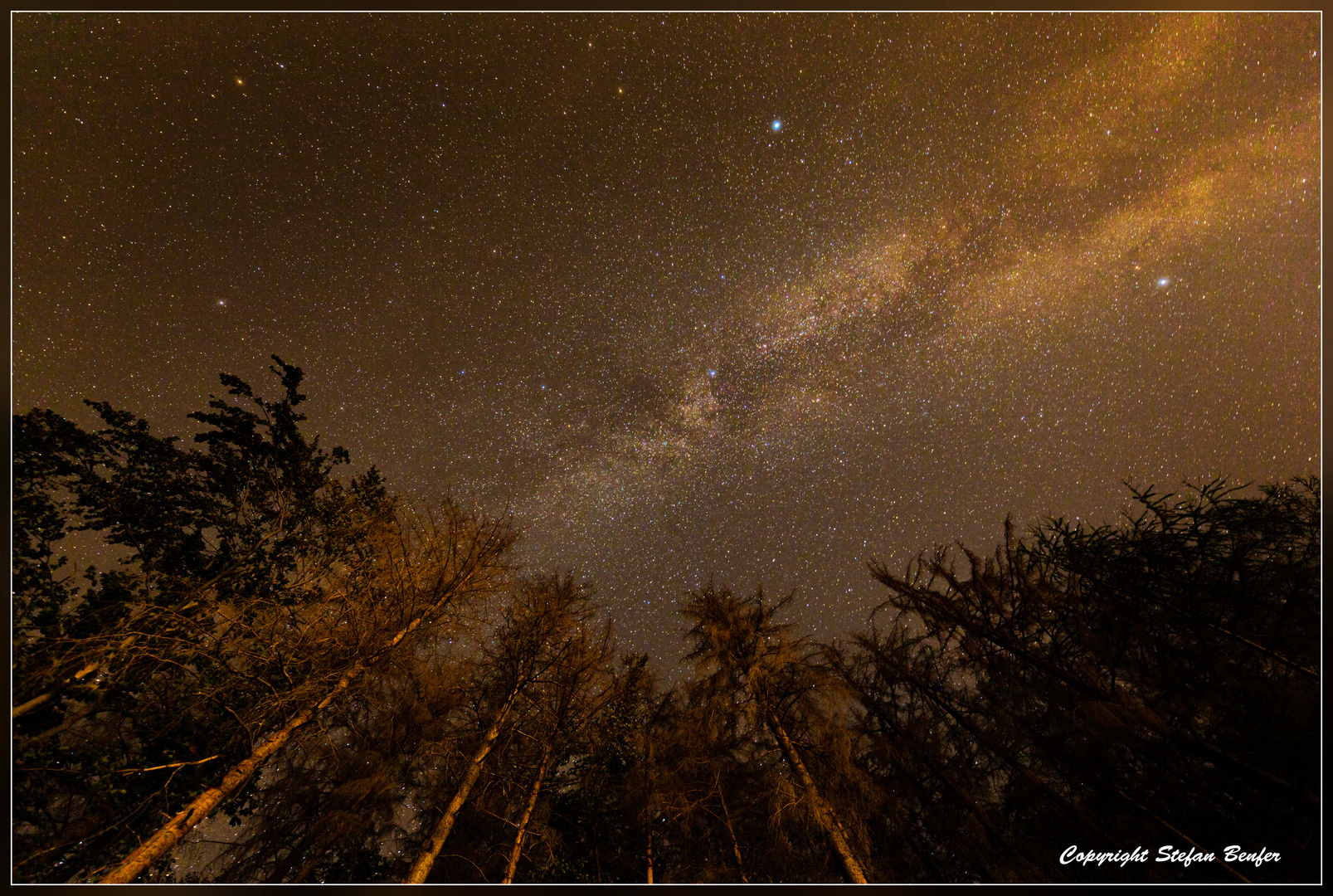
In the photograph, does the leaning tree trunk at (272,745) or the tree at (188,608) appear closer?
the leaning tree trunk at (272,745)

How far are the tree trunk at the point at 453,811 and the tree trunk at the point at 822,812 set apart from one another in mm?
4843

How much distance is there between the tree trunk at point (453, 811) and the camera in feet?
15.7

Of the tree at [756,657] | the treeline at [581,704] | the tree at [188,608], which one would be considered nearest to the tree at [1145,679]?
the treeline at [581,704]

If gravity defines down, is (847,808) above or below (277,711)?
above

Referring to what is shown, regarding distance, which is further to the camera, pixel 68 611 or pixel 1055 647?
pixel 1055 647

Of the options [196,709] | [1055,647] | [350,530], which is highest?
[1055,647]

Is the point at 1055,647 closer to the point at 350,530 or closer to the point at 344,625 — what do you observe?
the point at 344,625

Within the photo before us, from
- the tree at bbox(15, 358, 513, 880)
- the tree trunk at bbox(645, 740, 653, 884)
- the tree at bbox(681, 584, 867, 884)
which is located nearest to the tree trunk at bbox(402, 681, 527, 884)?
the tree at bbox(15, 358, 513, 880)

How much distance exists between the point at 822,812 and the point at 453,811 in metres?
5.37

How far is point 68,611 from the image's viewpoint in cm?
469

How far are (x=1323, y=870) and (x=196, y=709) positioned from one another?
44.9 feet

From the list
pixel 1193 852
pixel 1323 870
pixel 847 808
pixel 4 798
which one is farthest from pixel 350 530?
pixel 1323 870

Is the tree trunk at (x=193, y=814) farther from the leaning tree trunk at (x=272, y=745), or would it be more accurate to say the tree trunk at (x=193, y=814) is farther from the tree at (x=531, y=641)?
the tree at (x=531, y=641)

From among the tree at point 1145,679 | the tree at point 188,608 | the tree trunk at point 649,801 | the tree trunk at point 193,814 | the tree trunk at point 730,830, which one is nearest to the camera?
the tree trunk at point 193,814
